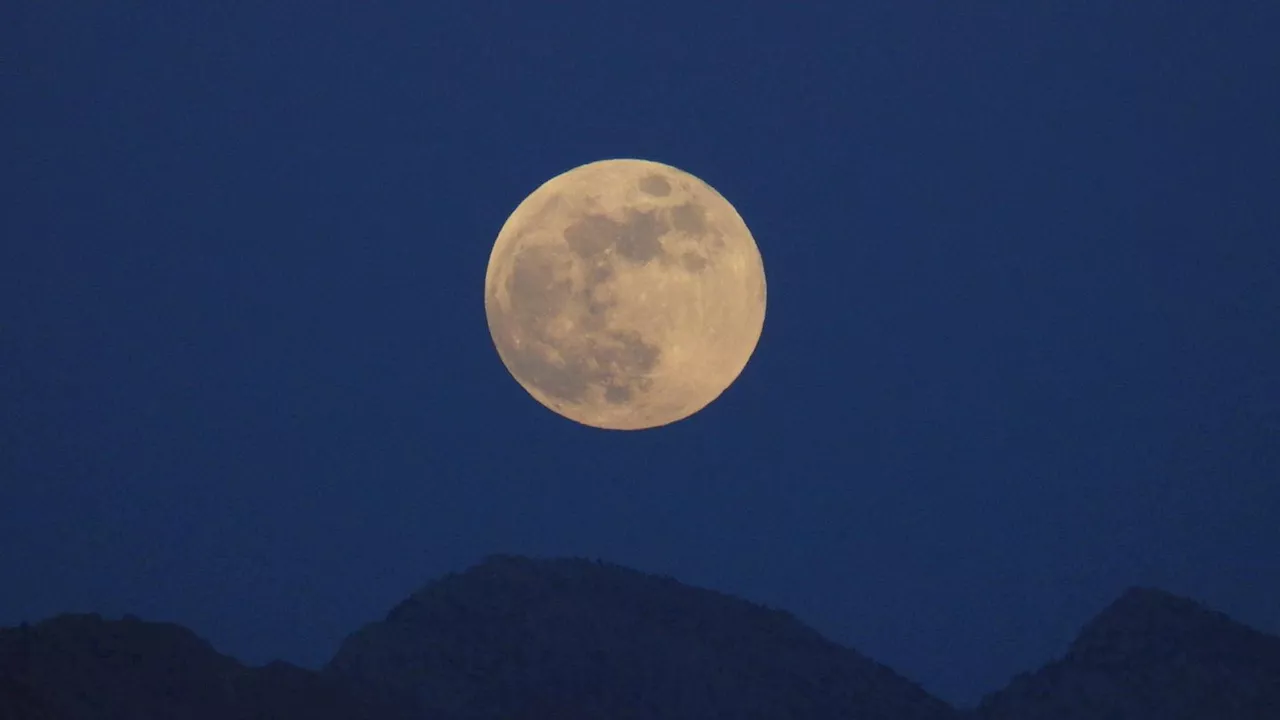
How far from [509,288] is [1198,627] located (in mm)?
3797

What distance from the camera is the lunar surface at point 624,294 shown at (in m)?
3.48

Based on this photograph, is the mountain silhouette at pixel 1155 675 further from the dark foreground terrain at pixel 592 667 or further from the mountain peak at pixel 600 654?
the mountain peak at pixel 600 654

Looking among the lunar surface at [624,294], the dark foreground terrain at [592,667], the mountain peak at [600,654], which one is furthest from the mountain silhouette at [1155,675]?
the lunar surface at [624,294]

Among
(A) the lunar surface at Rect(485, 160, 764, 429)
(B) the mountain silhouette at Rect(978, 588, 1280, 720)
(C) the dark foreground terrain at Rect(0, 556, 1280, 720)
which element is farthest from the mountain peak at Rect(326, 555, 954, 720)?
(A) the lunar surface at Rect(485, 160, 764, 429)

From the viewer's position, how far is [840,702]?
444cm

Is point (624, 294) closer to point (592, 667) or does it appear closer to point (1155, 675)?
point (592, 667)

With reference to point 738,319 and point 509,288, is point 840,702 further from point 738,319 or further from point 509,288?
point 509,288

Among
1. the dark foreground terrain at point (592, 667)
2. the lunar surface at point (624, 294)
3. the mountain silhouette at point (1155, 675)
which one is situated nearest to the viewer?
the lunar surface at point (624, 294)

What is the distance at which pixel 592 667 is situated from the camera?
4551 mm

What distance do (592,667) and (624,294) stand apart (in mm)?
2134

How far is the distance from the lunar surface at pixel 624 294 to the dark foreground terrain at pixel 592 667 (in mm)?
1199

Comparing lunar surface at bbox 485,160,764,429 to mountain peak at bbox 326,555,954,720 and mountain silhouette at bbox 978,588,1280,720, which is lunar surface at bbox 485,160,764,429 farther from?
mountain silhouette at bbox 978,588,1280,720

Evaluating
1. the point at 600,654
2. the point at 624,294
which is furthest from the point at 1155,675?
the point at 624,294

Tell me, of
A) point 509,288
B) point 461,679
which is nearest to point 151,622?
point 461,679
